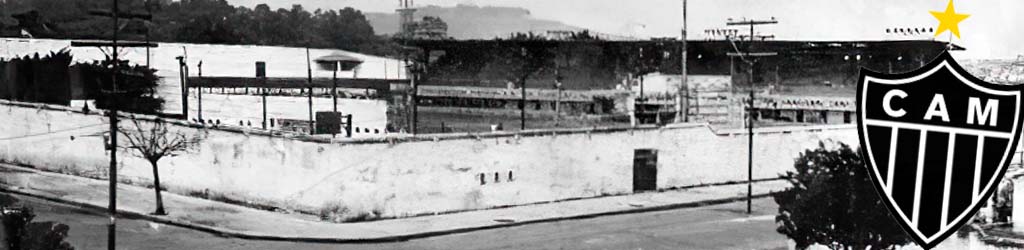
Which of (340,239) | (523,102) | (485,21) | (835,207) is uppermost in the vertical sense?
(485,21)

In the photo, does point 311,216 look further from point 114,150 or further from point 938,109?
point 938,109

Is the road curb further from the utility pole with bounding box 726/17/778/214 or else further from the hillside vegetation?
the hillside vegetation

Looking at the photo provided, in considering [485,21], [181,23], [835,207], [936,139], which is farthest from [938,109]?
[181,23]

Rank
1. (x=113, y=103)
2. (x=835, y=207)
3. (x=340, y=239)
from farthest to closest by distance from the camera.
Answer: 1. (x=340, y=239)
2. (x=835, y=207)
3. (x=113, y=103)

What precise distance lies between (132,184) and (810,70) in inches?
76.1

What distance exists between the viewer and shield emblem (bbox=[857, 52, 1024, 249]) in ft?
10.1

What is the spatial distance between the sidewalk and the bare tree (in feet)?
0.23

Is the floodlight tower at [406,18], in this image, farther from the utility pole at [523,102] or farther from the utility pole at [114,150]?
the utility pole at [114,150]

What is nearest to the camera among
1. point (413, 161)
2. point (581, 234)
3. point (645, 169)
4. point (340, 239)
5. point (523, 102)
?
point (581, 234)

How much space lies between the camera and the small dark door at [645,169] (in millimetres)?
3883

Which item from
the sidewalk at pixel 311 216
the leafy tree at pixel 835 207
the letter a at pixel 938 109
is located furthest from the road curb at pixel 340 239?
the letter a at pixel 938 109

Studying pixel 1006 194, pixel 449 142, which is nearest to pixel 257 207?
pixel 449 142

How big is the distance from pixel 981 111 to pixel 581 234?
4.05 ft

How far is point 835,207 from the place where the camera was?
3.37 meters
